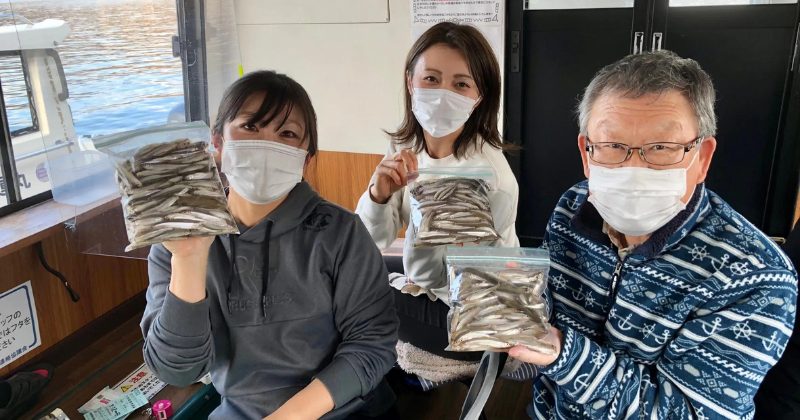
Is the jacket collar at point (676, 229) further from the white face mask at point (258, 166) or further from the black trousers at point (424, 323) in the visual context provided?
the white face mask at point (258, 166)

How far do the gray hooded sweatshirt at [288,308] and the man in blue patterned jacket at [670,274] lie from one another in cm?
46

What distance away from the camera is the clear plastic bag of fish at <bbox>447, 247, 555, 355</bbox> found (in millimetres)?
1062

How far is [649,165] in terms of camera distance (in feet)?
3.68

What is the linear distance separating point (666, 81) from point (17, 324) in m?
2.37

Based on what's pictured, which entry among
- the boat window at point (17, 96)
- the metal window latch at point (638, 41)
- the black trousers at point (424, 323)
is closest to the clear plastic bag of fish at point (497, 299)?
the black trousers at point (424, 323)

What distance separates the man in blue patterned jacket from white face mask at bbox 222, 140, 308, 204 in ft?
2.23

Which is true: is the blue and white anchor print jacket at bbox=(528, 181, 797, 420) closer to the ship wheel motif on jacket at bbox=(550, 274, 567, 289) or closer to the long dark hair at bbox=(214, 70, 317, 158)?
the ship wheel motif on jacket at bbox=(550, 274, 567, 289)

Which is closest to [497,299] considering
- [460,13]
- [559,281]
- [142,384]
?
[559,281]

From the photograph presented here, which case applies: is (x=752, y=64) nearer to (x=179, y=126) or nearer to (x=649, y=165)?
(x=649, y=165)

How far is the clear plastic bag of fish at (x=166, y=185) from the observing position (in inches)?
43.0

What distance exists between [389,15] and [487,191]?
2.45 metres

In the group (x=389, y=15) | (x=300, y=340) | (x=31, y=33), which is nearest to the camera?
(x=300, y=340)

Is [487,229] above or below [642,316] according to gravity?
above

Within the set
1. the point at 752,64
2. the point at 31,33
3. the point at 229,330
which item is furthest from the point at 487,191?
the point at 752,64
